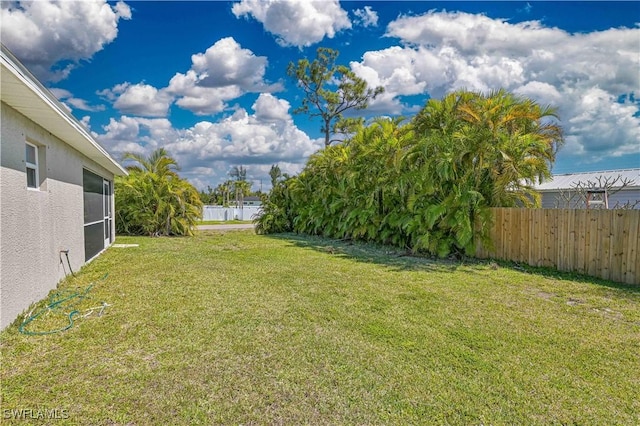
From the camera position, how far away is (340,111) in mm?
22781

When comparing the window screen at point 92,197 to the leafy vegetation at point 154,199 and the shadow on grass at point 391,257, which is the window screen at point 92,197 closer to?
the leafy vegetation at point 154,199

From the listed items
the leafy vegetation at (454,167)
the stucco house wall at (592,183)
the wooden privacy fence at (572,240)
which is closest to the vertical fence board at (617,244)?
the wooden privacy fence at (572,240)

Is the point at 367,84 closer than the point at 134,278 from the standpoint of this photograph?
No

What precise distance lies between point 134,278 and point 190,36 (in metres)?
7.84

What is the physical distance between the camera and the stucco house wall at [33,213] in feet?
12.2

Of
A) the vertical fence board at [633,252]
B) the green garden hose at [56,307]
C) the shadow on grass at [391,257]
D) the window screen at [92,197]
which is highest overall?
the window screen at [92,197]

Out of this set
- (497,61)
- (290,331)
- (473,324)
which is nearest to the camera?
(290,331)

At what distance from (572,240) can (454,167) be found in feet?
9.15

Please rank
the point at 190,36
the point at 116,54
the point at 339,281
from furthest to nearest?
the point at 190,36 < the point at 116,54 < the point at 339,281

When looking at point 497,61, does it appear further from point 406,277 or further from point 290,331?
point 290,331

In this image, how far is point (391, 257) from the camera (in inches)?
354

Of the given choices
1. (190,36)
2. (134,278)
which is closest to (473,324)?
(134,278)

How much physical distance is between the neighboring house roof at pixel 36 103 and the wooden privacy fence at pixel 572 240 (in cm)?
835

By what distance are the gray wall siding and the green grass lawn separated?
529 millimetres
